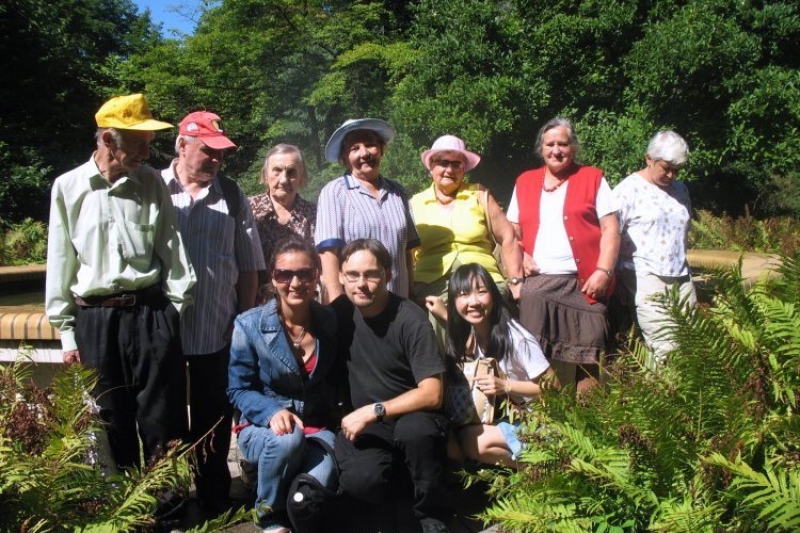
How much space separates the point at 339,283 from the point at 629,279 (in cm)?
177

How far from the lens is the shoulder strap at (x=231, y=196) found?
409 cm

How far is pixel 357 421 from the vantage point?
12.0ft

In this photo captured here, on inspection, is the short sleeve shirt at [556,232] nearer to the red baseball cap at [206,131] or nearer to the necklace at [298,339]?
the necklace at [298,339]

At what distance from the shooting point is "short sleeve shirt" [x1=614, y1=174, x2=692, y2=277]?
4680 mm

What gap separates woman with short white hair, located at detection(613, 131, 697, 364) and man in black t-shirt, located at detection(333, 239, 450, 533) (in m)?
1.55

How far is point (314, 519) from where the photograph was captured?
3.56 m

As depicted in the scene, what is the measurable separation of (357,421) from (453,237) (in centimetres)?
132

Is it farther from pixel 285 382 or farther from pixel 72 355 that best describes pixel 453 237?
pixel 72 355

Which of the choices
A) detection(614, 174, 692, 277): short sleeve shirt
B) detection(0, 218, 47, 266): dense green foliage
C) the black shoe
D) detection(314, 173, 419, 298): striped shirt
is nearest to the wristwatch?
the black shoe

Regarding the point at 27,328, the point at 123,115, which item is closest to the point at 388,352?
the point at 123,115

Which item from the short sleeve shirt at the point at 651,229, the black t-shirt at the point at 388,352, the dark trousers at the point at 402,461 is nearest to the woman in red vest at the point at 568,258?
the short sleeve shirt at the point at 651,229

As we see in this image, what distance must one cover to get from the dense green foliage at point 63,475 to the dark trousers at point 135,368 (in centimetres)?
66

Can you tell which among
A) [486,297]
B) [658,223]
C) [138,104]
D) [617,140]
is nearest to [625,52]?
[617,140]

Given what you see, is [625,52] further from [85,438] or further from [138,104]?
[85,438]
